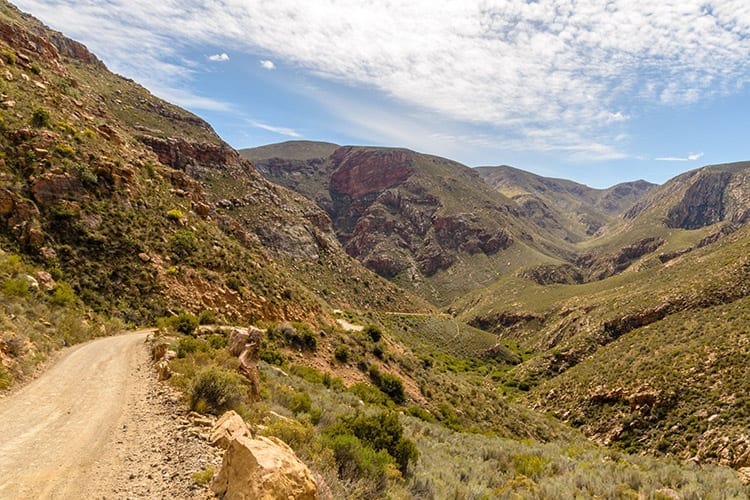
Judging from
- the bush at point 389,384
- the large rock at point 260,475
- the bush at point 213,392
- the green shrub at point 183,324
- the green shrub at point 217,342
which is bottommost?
the bush at point 389,384

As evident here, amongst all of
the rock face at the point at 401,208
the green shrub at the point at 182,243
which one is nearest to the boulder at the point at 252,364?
the green shrub at the point at 182,243

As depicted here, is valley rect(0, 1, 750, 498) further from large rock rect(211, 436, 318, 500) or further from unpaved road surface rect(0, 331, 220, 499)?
large rock rect(211, 436, 318, 500)

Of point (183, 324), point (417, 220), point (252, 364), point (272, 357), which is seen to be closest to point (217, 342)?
point (183, 324)

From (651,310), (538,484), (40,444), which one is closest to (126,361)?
(40,444)

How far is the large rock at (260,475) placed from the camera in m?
4.07

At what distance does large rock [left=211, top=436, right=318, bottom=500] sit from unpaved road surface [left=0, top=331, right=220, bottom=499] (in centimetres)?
58

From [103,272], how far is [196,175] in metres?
46.0

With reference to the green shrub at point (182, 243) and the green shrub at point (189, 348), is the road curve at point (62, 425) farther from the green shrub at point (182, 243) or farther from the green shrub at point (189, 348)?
the green shrub at point (182, 243)

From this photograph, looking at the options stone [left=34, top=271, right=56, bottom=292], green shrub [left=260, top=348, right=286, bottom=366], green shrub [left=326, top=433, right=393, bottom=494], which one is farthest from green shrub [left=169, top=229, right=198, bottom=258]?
green shrub [left=326, top=433, right=393, bottom=494]

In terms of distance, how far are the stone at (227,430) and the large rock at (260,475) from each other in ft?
3.60

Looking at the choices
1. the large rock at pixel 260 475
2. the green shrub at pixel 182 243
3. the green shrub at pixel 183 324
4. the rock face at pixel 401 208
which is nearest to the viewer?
the large rock at pixel 260 475

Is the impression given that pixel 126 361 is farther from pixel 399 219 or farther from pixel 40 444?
pixel 399 219

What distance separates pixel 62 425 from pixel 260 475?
17.9 ft

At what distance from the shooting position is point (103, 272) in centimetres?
1750
